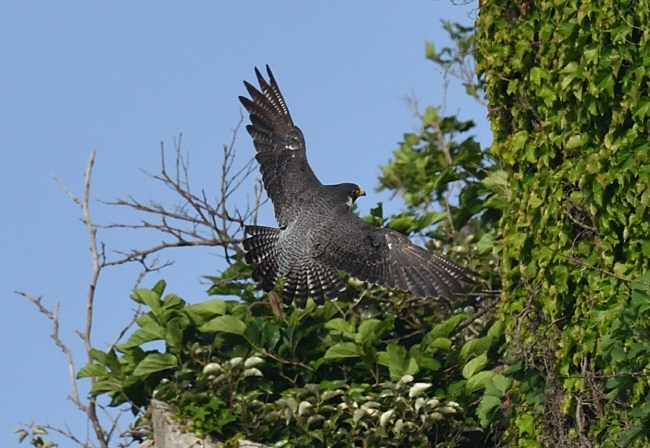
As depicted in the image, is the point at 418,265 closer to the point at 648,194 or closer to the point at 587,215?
the point at 587,215

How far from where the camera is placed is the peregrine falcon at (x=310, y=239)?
8734 mm

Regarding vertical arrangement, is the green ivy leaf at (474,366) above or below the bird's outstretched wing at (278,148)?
below

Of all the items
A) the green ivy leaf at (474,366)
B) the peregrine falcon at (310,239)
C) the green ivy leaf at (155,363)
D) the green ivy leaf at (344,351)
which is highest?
the peregrine falcon at (310,239)

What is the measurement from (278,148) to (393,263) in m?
1.54

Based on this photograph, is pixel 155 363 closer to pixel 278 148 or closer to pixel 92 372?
pixel 92 372

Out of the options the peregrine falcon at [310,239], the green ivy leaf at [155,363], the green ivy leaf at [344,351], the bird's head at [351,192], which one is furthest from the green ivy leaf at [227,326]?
the bird's head at [351,192]

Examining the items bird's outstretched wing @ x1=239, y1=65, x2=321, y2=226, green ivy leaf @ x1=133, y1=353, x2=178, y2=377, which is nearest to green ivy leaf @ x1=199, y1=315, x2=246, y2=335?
green ivy leaf @ x1=133, y1=353, x2=178, y2=377

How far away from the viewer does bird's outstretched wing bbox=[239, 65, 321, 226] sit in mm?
9594

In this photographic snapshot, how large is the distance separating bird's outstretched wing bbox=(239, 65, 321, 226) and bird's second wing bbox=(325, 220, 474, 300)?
2.05 ft

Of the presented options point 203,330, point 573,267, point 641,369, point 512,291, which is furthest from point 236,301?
point 641,369

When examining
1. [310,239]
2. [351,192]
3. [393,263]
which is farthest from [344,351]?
[351,192]

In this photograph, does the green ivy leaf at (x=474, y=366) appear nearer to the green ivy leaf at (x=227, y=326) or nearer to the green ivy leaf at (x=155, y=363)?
the green ivy leaf at (x=227, y=326)

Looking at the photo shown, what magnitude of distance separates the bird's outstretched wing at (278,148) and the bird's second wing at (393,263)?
62 centimetres

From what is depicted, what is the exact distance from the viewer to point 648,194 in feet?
22.3
